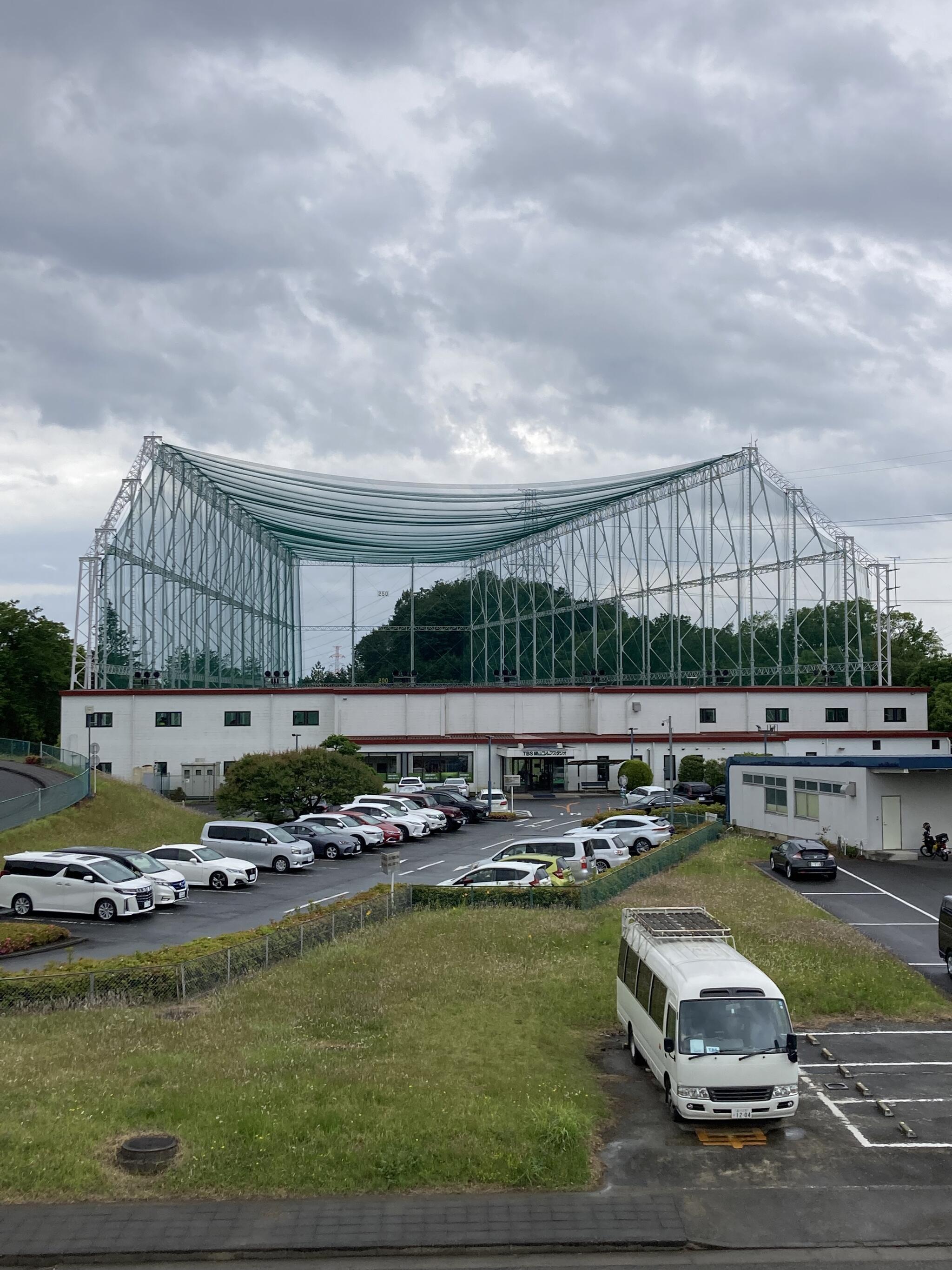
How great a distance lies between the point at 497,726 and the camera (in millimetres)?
73688

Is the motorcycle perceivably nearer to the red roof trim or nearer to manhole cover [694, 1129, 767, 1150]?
manhole cover [694, 1129, 767, 1150]

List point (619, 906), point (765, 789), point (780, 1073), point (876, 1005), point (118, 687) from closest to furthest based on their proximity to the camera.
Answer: point (780, 1073)
point (876, 1005)
point (619, 906)
point (765, 789)
point (118, 687)

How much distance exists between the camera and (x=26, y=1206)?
436 inches

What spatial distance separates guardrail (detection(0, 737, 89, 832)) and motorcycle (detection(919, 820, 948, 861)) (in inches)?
1226

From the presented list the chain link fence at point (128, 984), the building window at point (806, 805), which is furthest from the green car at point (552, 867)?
the building window at point (806, 805)

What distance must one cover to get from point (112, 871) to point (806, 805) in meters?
27.8

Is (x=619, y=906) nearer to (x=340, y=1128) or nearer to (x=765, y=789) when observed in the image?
(x=340, y=1128)

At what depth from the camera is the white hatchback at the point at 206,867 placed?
111 feet

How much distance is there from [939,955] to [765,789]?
1003 inches

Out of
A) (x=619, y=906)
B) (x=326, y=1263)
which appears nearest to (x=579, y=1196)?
(x=326, y=1263)

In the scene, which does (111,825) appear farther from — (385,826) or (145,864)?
(145,864)

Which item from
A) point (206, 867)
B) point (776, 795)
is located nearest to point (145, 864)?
point (206, 867)

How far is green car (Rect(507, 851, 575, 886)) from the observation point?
29.9 meters

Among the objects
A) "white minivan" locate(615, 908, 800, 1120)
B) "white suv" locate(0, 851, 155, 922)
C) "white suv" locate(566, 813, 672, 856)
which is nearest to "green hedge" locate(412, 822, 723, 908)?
"white suv" locate(0, 851, 155, 922)
